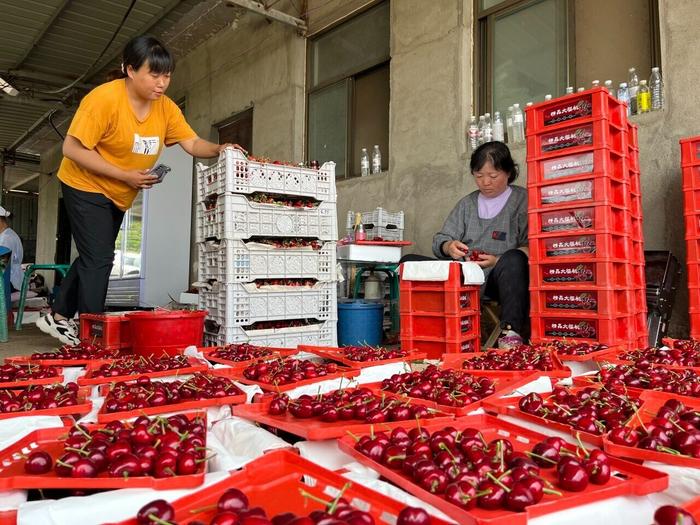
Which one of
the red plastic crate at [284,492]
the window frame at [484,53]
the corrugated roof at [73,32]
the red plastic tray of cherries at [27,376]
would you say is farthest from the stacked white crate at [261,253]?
the corrugated roof at [73,32]

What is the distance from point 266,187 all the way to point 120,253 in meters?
5.17

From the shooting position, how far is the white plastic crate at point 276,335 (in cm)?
340

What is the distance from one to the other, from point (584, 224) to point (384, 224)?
7.90 ft

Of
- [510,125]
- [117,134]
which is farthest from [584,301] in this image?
[117,134]

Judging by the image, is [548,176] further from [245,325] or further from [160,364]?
[160,364]

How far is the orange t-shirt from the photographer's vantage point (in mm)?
2941

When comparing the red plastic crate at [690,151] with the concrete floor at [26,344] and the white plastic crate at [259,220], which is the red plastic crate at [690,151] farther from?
the concrete floor at [26,344]

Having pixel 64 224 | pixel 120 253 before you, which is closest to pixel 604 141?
pixel 120 253

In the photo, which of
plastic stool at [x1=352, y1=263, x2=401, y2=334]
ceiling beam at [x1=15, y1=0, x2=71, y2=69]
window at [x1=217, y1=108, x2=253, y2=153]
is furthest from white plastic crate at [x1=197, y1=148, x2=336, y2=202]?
ceiling beam at [x1=15, y1=0, x2=71, y2=69]

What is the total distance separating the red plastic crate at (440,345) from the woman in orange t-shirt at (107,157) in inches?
73.7

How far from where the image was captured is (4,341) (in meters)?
4.65

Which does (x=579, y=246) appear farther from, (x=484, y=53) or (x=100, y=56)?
(x=100, y=56)

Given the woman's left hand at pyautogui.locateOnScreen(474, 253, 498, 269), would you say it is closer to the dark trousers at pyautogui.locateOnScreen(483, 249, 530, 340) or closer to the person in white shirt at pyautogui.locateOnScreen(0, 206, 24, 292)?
the dark trousers at pyautogui.locateOnScreen(483, 249, 530, 340)

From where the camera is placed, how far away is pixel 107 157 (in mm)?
3182
